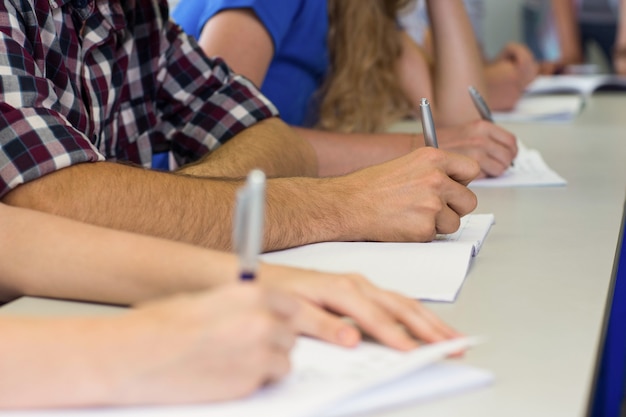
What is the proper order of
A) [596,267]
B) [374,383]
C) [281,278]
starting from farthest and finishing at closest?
[596,267], [281,278], [374,383]

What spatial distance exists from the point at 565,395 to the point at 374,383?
112 mm

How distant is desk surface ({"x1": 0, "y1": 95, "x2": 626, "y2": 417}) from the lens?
56 cm

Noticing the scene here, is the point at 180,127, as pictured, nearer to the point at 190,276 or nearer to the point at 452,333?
the point at 190,276

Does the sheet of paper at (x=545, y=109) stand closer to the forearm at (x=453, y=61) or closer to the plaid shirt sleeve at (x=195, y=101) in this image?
the forearm at (x=453, y=61)

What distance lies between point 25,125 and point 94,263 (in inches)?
7.7

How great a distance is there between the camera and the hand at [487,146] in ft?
4.47

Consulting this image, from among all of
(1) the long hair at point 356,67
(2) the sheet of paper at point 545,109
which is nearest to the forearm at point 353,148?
(1) the long hair at point 356,67

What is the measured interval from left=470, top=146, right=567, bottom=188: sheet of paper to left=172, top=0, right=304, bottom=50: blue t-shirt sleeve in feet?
1.45

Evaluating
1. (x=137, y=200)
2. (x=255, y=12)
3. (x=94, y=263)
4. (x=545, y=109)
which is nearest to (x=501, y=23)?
(x=545, y=109)

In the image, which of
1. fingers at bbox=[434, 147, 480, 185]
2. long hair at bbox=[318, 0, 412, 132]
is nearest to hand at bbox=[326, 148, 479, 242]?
fingers at bbox=[434, 147, 480, 185]

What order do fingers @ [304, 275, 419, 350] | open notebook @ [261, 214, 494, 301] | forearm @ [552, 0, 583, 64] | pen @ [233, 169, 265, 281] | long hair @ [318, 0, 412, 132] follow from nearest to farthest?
pen @ [233, 169, 265, 281] < fingers @ [304, 275, 419, 350] < open notebook @ [261, 214, 494, 301] < long hair @ [318, 0, 412, 132] < forearm @ [552, 0, 583, 64]

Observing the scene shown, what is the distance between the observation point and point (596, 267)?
0.86m

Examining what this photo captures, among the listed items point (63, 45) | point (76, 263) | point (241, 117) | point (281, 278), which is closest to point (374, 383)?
point (281, 278)

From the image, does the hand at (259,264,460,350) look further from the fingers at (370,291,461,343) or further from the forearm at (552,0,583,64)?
the forearm at (552,0,583,64)
